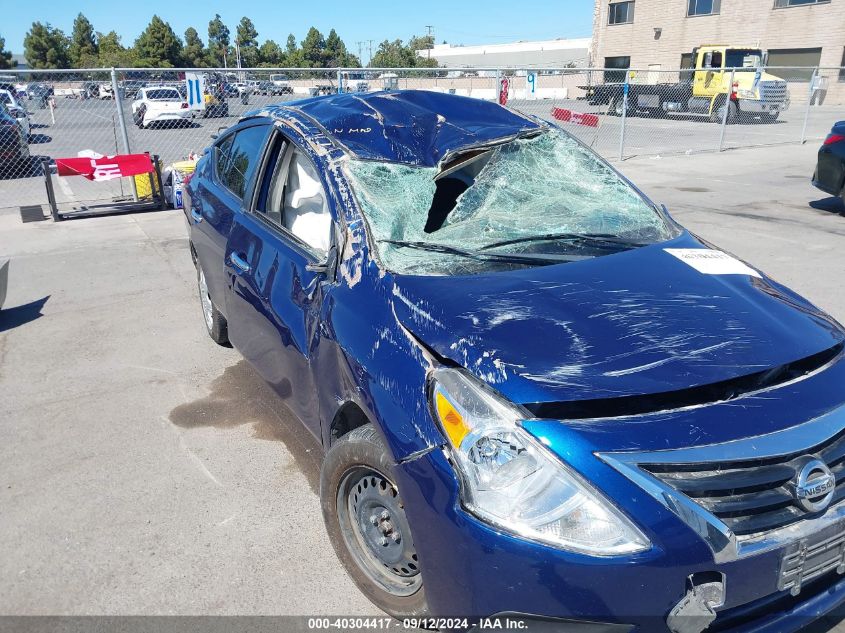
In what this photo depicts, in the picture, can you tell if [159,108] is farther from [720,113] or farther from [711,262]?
[720,113]

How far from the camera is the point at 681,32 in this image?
4203 centimetres

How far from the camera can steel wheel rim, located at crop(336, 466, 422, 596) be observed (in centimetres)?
223

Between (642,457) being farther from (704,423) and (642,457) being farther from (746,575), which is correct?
(746,575)

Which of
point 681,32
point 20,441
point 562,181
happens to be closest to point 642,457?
point 562,181

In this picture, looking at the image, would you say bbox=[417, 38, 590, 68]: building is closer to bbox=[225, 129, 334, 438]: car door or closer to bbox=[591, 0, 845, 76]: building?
bbox=[591, 0, 845, 76]: building

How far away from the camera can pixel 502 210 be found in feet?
10.1

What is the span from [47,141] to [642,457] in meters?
22.1

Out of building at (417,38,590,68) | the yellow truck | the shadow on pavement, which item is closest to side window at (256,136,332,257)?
the shadow on pavement

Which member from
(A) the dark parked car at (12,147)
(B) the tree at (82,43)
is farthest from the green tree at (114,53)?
(A) the dark parked car at (12,147)

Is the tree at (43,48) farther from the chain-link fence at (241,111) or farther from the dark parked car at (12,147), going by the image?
the dark parked car at (12,147)

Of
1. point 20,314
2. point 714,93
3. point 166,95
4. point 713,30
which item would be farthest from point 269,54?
point 20,314

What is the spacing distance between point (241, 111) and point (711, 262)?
Answer: 1187 cm

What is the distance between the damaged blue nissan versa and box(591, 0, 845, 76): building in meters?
37.6

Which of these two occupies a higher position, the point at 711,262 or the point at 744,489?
the point at 711,262
